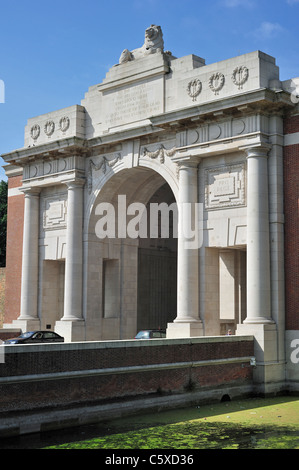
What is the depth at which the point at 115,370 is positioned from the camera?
1853cm

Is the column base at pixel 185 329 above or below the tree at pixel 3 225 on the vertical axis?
below

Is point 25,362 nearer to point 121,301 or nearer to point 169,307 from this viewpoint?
point 121,301

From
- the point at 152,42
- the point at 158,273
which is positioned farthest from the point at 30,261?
the point at 152,42

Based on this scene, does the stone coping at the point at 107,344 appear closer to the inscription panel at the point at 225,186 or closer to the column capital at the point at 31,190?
the inscription panel at the point at 225,186

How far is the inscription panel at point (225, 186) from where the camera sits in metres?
25.6

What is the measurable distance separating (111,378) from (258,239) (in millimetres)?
8771

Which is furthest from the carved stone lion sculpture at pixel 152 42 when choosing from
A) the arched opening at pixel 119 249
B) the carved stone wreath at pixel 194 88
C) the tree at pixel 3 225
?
the tree at pixel 3 225

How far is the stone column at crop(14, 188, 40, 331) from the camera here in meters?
33.3

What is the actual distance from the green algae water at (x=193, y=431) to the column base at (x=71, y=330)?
11.2m

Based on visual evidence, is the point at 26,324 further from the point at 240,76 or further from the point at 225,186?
the point at 240,76

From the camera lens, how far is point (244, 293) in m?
30.3
